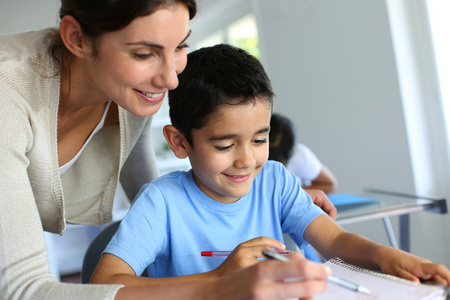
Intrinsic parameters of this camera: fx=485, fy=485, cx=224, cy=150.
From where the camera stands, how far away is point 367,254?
827mm

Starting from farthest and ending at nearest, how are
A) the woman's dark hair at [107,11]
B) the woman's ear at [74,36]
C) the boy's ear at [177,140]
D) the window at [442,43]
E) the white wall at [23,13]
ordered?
the white wall at [23,13], the window at [442,43], the boy's ear at [177,140], the woman's ear at [74,36], the woman's dark hair at [107,11]

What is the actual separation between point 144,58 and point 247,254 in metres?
0.38

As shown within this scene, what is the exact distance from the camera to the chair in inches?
50.6

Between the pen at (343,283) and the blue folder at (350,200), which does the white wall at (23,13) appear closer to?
the blue folder at (350,200)

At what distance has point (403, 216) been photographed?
190 centimetres

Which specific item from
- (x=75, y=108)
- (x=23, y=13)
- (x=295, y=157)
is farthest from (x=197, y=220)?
(x=23, y=13)

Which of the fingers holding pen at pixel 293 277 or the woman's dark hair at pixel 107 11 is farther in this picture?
the woman's dark hair at pixel 107 11

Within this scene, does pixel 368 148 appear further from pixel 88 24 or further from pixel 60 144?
pixel 88 24

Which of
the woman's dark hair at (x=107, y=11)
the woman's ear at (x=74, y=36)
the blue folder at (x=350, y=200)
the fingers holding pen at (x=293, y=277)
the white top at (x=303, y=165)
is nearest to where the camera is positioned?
the fingers holding pen at (x=293, y=277)

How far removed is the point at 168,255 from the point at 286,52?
263cm

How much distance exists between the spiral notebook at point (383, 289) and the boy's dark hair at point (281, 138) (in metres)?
1.49

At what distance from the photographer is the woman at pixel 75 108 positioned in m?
0.67

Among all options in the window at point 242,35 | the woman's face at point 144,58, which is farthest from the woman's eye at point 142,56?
the window at point 242,35

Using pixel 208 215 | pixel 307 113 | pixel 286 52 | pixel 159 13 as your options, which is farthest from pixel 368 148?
pixel 159 13
